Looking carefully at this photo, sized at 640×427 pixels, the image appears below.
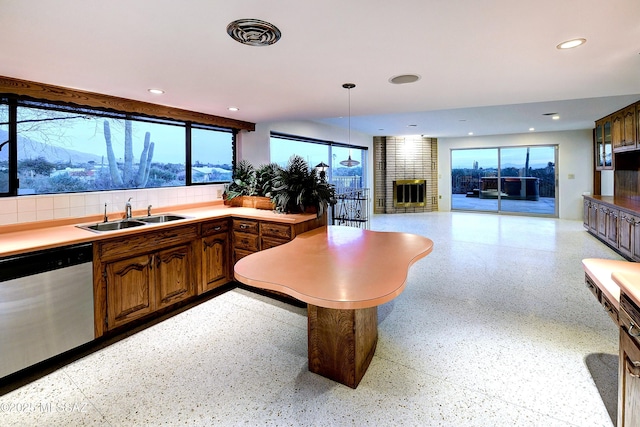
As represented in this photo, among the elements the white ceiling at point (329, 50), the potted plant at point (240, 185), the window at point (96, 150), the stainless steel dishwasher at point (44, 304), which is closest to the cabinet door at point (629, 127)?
the white ceiling at point (329, 50)

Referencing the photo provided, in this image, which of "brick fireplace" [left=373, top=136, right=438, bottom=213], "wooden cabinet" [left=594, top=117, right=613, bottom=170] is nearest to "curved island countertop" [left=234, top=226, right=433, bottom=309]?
"wooden cabinet" [left=594, top=117, right=613, bottom=170]

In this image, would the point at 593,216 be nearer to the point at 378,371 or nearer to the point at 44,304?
the point at 378,371

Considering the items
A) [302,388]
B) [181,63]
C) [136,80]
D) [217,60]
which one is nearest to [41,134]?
[136,80]

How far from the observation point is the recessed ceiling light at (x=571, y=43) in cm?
190

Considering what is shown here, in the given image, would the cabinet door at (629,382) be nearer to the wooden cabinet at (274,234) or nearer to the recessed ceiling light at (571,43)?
the recessed ceiling light at (571,43)

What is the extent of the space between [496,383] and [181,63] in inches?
121

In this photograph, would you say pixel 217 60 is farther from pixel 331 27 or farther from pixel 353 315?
pixel 353 315

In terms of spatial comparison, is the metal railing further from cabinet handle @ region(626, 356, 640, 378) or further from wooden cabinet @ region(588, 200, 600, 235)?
cabinet handle @ region(626, 356, 640, 378)

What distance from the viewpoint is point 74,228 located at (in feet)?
9.13

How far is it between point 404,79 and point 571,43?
1.11 metres

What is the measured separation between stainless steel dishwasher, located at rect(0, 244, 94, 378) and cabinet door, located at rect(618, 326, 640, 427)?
10.7ft

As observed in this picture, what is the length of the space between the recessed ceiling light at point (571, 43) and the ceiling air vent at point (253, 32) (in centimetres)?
176

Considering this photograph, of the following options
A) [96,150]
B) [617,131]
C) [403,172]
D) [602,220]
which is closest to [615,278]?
[96,150]

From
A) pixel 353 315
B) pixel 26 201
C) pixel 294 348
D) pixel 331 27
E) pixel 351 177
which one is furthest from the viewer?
pixel 351 177
